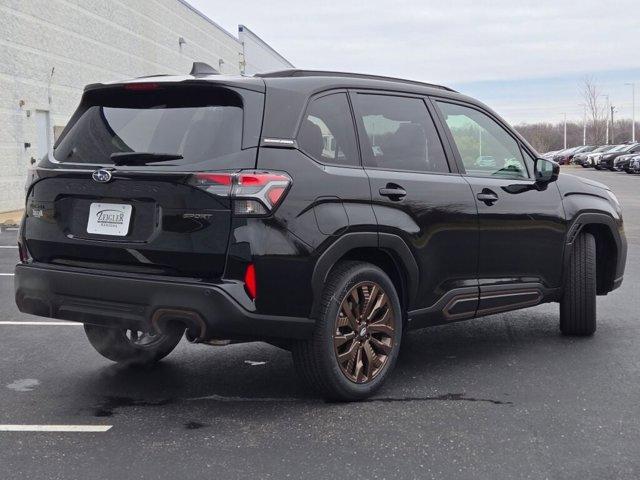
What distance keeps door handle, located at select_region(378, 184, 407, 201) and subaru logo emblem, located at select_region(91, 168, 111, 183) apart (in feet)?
4.95

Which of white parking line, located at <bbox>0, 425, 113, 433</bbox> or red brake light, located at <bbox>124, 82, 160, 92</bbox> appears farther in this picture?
red brake light, located at <bbox>124, 82, 160, 92</bbox>

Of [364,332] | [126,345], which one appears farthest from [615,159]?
[364,332]

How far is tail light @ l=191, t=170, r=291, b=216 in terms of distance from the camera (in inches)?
161

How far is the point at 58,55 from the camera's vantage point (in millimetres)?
24078

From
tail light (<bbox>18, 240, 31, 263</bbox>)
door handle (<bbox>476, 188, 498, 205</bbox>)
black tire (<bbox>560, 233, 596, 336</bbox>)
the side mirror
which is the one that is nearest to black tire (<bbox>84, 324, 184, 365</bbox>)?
tail light (<bbox>18, 240, 31, 263</bbox>)

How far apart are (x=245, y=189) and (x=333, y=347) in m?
1.01

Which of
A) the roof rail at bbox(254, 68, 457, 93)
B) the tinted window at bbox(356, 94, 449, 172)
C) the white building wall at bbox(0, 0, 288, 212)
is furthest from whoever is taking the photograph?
the white building wall at bbox(0, 0, 288, 212)

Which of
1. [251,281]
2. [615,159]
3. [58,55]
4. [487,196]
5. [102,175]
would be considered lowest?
[251,281]

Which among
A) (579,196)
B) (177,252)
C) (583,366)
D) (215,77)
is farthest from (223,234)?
(579,196)

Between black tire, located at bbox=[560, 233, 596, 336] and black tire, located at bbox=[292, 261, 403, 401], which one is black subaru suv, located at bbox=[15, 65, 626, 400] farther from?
black tire, located at bbox=[560, 233, 596, 336]

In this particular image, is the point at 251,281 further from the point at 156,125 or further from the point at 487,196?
the point at 487,196

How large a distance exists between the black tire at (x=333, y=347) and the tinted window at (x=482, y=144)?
50.0 inches

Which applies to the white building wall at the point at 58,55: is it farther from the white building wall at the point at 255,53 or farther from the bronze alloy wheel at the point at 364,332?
the bronze alloy wheel at the point at 364,332

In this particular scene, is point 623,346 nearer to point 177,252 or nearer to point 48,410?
point 177,252
